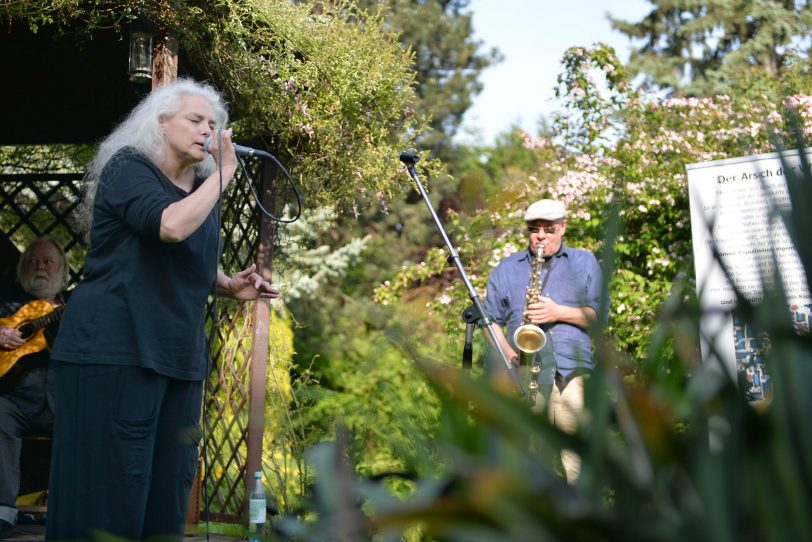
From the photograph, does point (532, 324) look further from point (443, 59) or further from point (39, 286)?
point (443, 59)

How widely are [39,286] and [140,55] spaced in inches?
49.5

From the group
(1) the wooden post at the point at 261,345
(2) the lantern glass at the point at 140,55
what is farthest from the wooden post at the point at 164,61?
(1) the wooden post at the point at 261,345

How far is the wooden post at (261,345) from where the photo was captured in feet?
15.0

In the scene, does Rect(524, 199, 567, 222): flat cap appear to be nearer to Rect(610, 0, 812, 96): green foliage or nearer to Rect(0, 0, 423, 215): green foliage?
Rect(0, 0, 423, 215): green foliage

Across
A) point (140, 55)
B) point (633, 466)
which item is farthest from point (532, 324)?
point (633, 466)

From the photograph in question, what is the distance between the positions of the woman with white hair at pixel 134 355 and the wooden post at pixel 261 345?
2221 mm

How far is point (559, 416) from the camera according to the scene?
0.45m

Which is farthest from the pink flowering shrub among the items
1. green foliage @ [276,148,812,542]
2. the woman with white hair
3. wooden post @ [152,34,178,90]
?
green foliage @ [276,148,812,542]

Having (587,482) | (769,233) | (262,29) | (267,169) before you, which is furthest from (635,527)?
(267,169)

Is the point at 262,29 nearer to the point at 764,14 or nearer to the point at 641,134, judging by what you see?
the point at 641,134

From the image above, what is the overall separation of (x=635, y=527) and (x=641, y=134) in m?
7.32

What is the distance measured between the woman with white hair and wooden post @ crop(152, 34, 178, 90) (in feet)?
5.64

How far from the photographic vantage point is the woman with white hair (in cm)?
213

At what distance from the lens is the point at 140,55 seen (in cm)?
401
